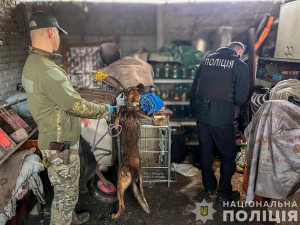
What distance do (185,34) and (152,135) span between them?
2.48m

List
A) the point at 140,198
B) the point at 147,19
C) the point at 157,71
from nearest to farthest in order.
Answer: the point at 140,198 < the point at 157,71 < the point at 147,19

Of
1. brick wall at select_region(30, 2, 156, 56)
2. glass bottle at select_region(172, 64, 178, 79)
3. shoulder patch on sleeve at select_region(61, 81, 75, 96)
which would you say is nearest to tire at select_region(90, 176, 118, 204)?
shoulder patch on sleeve at select_region(61, 81, 75, 96)

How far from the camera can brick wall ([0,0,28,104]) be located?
3287 millimetres

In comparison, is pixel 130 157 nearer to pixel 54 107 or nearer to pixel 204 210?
pixel 54 107

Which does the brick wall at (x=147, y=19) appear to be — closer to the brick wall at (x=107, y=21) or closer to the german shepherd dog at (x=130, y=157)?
the brick wall at (x=107, y=21)

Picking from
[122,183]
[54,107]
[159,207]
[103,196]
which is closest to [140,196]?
[122,183]

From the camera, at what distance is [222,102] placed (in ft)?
9.73

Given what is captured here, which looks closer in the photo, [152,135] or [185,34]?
[152,135]

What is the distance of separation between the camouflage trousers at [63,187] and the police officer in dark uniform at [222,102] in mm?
1692

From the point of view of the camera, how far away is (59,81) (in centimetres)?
196

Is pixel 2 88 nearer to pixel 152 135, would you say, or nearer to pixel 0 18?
pixel 0 18

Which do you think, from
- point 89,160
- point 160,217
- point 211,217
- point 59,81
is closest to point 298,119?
point 211,217

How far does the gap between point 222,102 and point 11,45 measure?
3139 millimetres

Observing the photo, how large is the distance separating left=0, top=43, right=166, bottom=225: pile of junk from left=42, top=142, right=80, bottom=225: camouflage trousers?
35 cm
